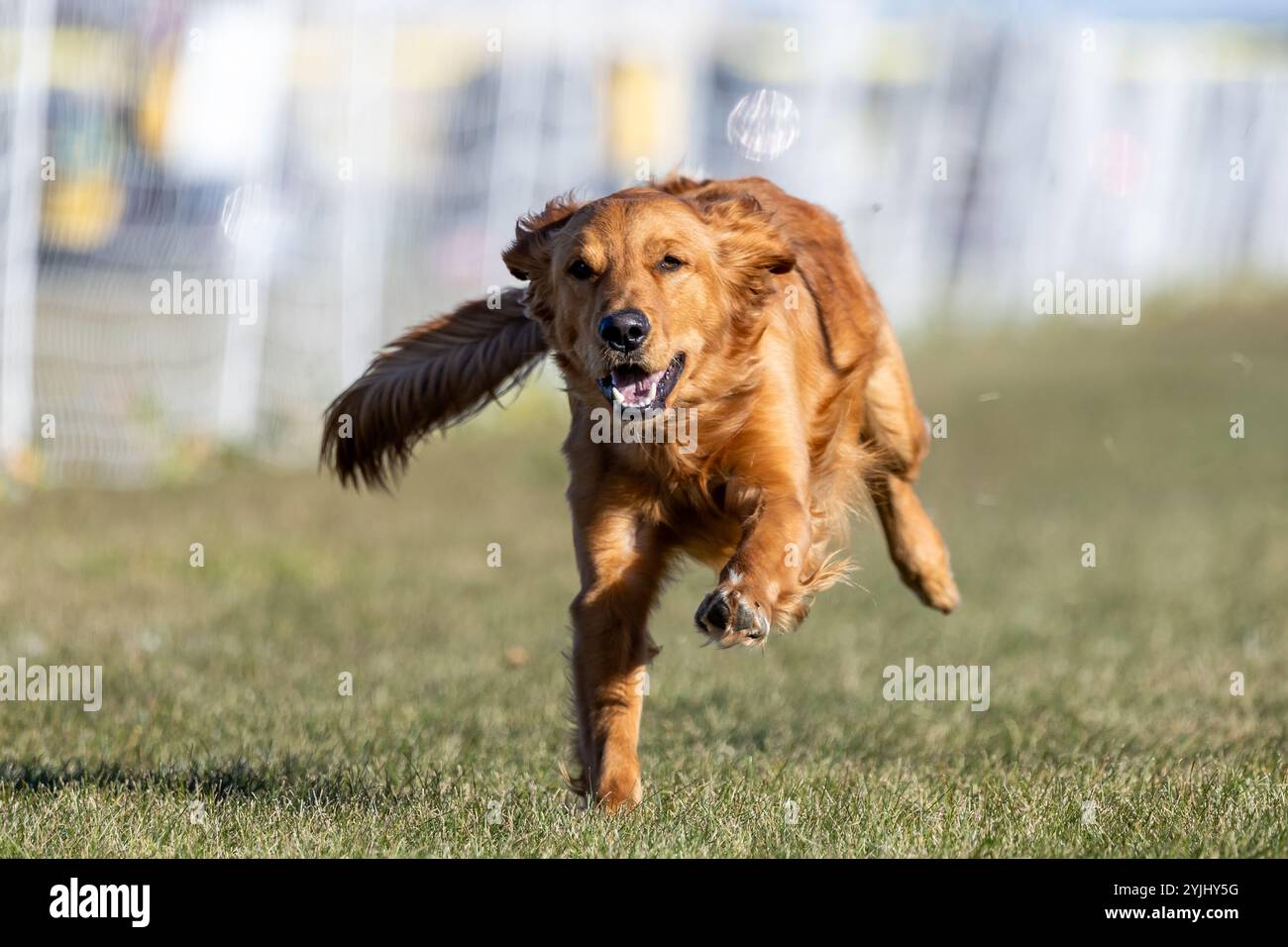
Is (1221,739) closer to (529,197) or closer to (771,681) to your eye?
(771,681)

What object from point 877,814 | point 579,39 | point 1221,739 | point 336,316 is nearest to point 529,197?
point 579,39

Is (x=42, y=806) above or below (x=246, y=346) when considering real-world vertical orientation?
below

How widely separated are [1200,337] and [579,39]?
875 cm

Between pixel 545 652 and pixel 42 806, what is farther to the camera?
pixel 545 652

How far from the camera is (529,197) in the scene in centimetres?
1448

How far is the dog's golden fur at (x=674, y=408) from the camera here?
407cm

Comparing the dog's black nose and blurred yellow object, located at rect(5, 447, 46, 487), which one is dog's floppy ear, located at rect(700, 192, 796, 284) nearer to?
the dog's black nose

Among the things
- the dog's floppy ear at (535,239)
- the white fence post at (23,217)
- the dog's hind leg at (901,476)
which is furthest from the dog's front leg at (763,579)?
the white fence post at (23,217)

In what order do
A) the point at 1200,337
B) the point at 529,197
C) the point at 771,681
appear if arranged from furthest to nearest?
the point at 1200,337 < the point at 529,197 < the point at 771,681

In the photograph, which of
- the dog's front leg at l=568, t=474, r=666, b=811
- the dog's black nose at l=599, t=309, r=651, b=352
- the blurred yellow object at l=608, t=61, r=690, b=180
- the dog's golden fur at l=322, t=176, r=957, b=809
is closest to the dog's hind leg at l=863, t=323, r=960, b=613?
the dog's golden fur at l=322, t=176, r=957, b=809

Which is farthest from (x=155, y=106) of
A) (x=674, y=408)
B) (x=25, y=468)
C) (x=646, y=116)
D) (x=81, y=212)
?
(x=646, y=116)

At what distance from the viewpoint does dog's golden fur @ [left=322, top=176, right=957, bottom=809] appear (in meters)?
4.07
